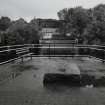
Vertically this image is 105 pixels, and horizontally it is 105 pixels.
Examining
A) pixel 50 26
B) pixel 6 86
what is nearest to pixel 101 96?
pixel 6 86

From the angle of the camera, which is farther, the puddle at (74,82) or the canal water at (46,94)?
the puddle at (74,82)

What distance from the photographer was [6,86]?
3.75m

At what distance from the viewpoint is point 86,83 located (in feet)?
13.2

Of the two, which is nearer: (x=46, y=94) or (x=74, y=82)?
(x=46, y=94)

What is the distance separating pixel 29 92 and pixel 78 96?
1.05 metres

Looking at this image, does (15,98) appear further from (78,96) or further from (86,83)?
(86,83)

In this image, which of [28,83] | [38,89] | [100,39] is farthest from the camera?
[100,39]

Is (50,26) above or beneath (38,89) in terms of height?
above

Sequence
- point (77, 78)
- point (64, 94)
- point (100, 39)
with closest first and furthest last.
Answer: point (64, 94) → point (77, 78) → point (100, 39)

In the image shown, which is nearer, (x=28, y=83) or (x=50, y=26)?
(x=28, y=83)

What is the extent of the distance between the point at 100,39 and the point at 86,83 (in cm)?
1398

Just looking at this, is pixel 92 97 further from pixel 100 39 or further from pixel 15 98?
pixel 100 39

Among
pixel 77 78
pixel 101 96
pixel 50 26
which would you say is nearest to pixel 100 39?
pixel 77 78

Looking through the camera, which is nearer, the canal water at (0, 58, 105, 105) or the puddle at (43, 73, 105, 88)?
the canal water at (0, 58, 105, 105)
